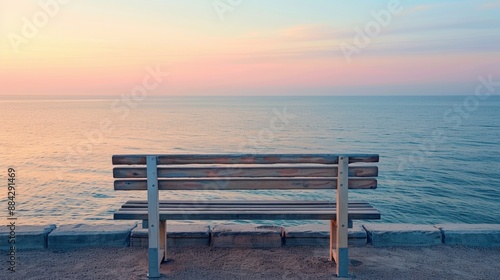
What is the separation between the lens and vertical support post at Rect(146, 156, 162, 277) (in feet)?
15.1

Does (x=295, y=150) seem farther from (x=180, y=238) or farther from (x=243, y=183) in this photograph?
(x=243, y=183)

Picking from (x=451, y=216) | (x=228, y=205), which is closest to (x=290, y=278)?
Result: (x=228, y=205)

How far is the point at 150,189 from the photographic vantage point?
15.1 feet

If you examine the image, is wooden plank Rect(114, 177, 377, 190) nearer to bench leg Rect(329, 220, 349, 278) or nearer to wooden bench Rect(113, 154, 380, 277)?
wooden bench Rect(113, 154, 380, 277)

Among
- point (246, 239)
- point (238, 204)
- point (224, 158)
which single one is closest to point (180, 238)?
point (246, 239)

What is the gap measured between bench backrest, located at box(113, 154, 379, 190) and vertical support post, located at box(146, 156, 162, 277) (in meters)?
0.01

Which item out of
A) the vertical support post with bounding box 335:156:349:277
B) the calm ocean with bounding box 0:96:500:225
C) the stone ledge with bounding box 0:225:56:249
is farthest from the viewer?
the calm ocean with bounding box 0:96:500:225

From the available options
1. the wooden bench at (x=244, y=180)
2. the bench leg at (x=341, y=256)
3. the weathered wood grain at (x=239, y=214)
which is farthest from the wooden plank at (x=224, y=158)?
the bench leg at (x=341, y=256)

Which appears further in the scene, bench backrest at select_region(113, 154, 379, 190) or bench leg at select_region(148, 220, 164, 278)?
bench leg at select_region(148, 220, 164, 278)

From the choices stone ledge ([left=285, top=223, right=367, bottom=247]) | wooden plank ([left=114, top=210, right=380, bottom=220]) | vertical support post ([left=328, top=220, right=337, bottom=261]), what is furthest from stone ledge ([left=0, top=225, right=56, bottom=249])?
vertical support post ([left=328, top=220, right=337, bottom=261])

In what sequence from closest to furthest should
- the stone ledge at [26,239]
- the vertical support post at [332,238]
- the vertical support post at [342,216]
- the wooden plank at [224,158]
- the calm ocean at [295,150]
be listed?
the wooden plank at [224,158], the vertical support post at [342,216], the vertical support post at [332,238], the stone ledge at [26,239], the calm ocean at [295,150]

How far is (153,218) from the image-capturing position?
4691 mm

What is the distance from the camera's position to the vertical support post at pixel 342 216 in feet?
15.3

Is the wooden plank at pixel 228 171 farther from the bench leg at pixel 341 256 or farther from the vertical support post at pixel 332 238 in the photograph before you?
the vertical support post at pixel 332 238
